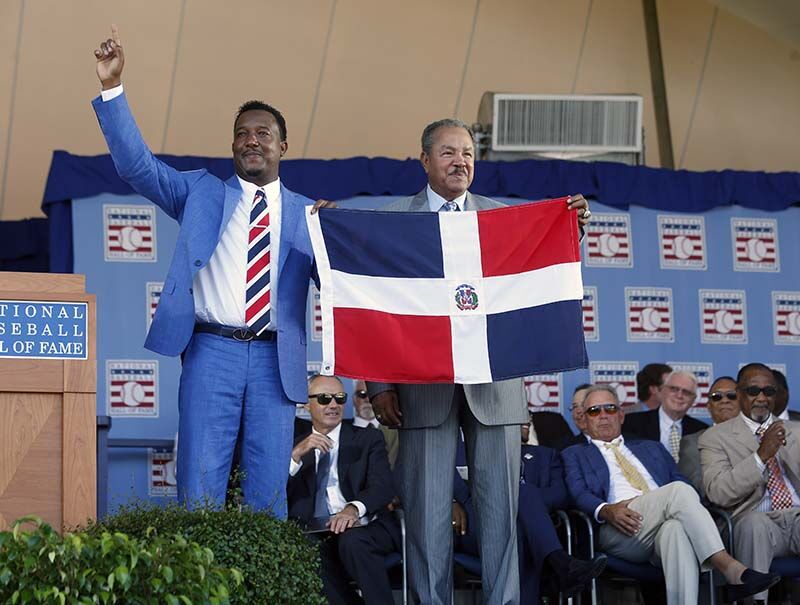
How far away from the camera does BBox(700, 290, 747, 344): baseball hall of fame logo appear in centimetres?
780

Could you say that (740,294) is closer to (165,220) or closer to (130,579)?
(165,220)

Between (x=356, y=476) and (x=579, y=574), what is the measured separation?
1.09 m

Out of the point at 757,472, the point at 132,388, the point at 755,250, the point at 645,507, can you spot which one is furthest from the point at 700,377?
the point at 132,388

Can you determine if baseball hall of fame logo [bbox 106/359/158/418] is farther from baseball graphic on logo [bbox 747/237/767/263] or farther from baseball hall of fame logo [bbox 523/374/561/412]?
baseball graphic on logo [bbox 747/237/767/263]

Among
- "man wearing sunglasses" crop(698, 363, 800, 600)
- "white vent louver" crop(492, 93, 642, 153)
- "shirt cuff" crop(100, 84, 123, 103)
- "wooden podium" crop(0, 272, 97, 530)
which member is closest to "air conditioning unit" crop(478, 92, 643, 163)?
"white vent louver" crop(492, 93, 642, 153)

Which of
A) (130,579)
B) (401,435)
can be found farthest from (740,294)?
(130,579)

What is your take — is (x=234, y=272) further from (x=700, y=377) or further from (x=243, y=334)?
(x=700, y=377)

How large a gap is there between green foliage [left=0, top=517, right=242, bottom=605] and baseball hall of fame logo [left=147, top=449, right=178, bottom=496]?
11.9 ft

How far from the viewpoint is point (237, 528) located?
3.84m

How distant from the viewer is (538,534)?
227 inches

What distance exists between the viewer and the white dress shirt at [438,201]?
479cm

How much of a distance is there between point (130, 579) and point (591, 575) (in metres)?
2.62

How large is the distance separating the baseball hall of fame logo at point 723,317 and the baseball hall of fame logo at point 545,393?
904mm

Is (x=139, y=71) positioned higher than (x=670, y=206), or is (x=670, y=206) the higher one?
(x=139, y=71)
